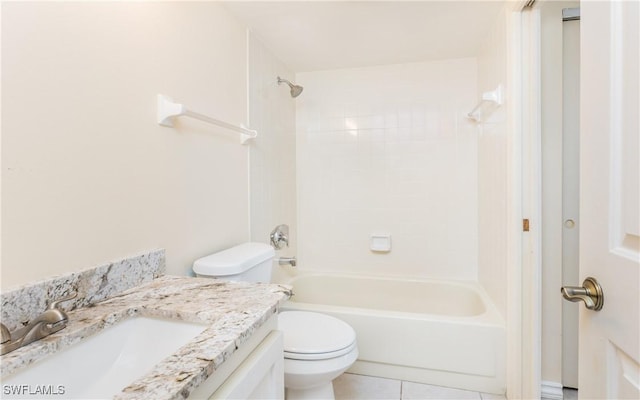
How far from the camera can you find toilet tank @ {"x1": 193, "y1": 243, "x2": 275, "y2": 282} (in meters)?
1.29

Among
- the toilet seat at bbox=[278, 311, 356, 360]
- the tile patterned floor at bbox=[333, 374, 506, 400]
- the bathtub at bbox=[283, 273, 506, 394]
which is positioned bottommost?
the tile patterned floor at bbox=[333, 374, 506, 400]

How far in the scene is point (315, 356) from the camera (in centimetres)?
132

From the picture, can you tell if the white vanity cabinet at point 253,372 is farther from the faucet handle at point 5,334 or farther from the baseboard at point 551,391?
the baseboard at point 551,391

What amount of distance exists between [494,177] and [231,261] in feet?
5.14

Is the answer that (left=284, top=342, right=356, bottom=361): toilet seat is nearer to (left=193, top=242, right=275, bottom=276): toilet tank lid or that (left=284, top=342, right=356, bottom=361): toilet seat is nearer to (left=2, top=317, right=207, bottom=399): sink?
(left=193, top=242, right=275, bottom=276): toilet tank lid

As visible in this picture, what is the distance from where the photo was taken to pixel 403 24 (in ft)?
6.07

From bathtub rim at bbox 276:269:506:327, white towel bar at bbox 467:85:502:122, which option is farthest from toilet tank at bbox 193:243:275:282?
white towel bar at bbox 467:85:502:122

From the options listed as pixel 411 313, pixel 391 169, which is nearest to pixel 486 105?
pixel 391 169

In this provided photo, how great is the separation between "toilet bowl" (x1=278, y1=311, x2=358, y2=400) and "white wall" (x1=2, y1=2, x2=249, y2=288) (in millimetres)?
585

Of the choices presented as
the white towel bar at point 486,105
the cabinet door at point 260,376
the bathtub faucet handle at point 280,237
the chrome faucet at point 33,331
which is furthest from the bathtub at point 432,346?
the chrome faucet at point 33,331

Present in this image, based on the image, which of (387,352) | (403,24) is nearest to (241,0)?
(403,24)

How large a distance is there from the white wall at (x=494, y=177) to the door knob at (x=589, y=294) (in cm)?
106

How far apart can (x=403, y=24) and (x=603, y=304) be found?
1.75 meters

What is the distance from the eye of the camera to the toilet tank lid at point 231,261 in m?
1.29
